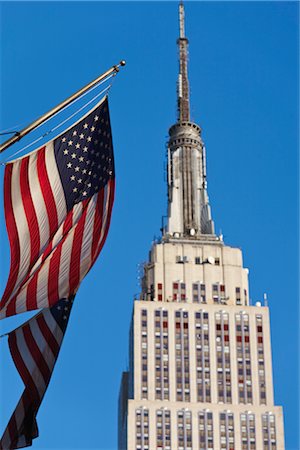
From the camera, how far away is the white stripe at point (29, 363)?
63.7 meters

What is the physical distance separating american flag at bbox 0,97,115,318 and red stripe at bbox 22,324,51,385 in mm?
1714

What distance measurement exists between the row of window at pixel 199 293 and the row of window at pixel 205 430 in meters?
17.3

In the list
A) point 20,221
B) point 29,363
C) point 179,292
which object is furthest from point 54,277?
point 179,292

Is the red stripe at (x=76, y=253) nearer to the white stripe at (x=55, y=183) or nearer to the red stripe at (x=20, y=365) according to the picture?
the white stripe at (x=55, y=183)

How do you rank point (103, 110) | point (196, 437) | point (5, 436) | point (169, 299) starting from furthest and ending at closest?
point (169, 299)
point (196, 437)
point (103, 110)
point (5, 436)

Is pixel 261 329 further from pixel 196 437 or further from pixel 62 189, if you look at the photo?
pixel 62 189

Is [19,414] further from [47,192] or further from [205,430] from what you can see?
[205,430]

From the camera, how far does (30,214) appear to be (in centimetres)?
6525

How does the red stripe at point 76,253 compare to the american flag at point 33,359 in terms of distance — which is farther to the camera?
the red stripe at point 76,253

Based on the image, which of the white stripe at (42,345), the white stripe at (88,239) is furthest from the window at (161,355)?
the white stripe at (42,345)

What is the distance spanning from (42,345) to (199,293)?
12102 cm

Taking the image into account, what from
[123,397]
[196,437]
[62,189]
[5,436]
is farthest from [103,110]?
[123,397]

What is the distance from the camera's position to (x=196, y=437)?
172 meters

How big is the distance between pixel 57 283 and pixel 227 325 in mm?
117802
